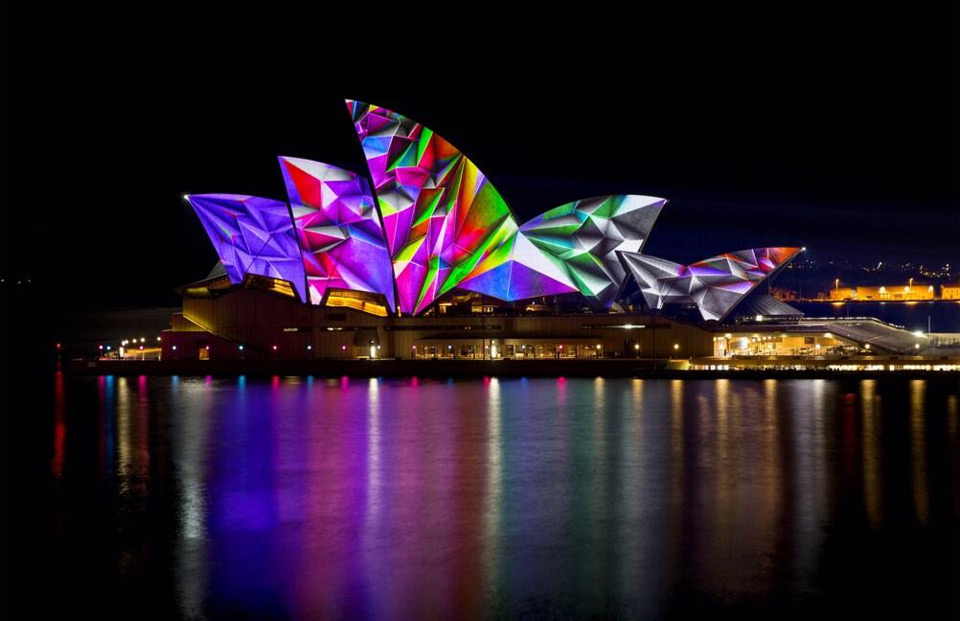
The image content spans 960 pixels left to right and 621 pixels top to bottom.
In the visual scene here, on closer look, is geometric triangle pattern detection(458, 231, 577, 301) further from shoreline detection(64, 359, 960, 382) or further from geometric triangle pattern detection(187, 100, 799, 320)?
→ shoreline detection(64, 359, 960, 382)

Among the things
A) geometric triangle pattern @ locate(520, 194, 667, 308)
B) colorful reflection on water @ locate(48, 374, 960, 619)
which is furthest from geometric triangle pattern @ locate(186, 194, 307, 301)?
A: colorful reflection on water @ locate(48, 374, 960, 619)

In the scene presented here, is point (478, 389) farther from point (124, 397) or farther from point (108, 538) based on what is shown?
point (108, 538)

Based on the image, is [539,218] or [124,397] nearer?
[124,397]

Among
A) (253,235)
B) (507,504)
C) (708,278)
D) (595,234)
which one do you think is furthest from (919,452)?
(253,235)

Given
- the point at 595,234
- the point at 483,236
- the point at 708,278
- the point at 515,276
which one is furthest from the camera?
the point at 708,278

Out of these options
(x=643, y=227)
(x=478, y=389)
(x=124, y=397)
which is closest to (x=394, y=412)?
(x=478, y=389)

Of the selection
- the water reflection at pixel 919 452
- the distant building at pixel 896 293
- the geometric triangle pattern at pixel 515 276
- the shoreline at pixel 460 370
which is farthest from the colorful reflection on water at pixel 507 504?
the distant building at pixel 896 293

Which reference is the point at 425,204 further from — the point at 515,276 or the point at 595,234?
the point at 595,234
